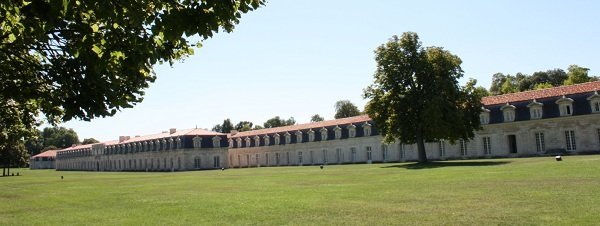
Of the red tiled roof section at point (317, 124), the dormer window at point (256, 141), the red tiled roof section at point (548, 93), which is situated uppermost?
the red tiled roof section at point (548, 93)

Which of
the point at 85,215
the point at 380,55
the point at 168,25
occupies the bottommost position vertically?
the point at 85,215

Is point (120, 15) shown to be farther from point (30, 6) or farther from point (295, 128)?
point (295, 128)

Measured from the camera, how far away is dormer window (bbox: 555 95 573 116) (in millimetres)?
50969

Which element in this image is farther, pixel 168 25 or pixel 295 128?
pixel 295 128

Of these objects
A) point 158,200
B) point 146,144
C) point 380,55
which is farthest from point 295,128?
point 158,200

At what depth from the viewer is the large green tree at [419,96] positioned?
1673 inches

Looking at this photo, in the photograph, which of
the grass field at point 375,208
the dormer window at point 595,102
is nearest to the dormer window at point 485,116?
the dormer window at point 595,102

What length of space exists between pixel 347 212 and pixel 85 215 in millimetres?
8212

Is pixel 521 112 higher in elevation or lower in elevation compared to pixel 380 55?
lower

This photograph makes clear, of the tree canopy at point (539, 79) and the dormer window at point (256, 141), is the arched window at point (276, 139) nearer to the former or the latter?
the dormer window at point (256, 141)

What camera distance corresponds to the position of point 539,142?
175ft

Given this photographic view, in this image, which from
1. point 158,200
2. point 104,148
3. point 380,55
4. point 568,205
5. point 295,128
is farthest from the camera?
point 104,148

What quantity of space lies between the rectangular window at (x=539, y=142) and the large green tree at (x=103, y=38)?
52.8 m

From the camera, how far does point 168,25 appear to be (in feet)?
18.8
